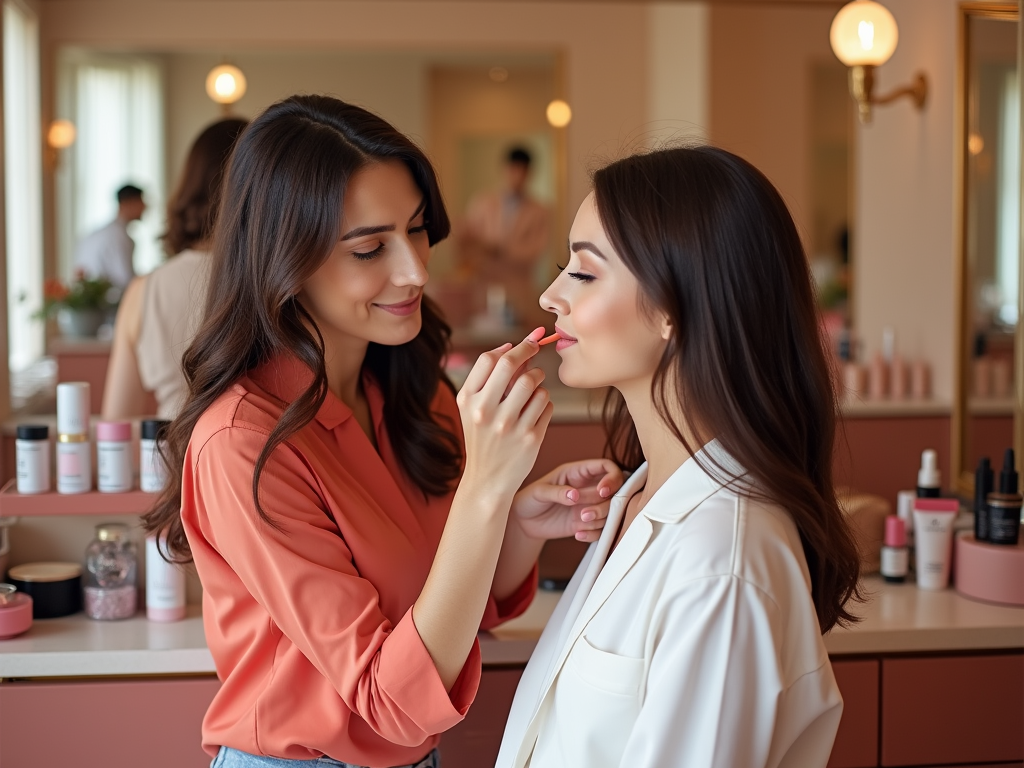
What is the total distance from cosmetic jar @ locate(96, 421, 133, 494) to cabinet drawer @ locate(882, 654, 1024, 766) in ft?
3.93

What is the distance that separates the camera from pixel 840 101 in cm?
550

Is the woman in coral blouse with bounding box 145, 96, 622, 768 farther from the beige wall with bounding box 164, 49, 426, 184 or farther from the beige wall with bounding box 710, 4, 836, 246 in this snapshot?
the beige wall with bounding box 710, 4, 836, 246

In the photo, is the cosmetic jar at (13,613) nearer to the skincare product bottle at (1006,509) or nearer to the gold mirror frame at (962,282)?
the skincare product bottle at (1006,509)

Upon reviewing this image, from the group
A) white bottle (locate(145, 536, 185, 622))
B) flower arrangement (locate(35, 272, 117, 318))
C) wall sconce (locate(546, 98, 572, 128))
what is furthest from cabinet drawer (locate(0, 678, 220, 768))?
wall sconce (locate(546, 98, 572, 128))

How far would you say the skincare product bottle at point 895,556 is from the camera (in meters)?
1.92

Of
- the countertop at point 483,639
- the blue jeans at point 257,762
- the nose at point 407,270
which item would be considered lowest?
the blue jeans at point 257,762

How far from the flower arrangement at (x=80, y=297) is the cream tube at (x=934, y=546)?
11.2 ft

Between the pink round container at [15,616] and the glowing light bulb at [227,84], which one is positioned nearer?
the pink round container at [15,616]

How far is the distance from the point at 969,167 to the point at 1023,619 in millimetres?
1073

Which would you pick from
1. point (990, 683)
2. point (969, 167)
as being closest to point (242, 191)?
point (990, 683)

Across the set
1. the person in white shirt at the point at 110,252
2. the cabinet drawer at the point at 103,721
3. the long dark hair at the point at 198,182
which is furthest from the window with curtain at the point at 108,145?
the cabinet drawer at the point at 103,721

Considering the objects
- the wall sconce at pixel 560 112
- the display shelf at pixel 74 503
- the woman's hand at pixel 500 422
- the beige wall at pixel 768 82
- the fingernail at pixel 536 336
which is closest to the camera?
the woman's hand at pixel 500 422

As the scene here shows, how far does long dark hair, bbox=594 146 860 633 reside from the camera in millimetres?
1097

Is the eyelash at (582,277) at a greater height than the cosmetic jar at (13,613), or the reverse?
the eyelash at (582,277)
